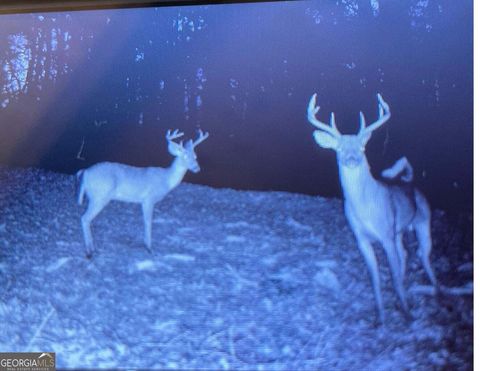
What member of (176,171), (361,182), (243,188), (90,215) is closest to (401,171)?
(361,182)

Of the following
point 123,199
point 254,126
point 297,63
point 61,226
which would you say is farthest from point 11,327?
point 297,63

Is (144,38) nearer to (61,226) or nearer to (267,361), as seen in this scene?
(61,226)

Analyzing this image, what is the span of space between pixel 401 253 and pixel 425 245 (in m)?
0.11

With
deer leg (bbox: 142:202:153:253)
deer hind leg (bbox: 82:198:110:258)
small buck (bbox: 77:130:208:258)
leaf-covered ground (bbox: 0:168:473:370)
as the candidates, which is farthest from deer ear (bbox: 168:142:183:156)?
deer hind leg (bbox: 82:198:110:258)

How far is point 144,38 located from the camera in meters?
2.57

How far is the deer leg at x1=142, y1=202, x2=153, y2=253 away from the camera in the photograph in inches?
96.1

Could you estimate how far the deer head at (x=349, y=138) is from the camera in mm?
2320

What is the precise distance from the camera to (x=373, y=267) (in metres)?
2.29

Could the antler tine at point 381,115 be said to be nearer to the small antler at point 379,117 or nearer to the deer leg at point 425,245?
the small antler at point 379,117

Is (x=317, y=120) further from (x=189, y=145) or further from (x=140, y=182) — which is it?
(x=140, y=182)

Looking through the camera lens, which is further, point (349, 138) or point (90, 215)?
point (90, 215)

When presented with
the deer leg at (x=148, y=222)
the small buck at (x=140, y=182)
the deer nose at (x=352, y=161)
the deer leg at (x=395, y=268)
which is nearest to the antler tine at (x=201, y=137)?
the small buck at (x=140, y=182)

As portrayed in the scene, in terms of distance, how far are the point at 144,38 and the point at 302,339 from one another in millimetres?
1622
